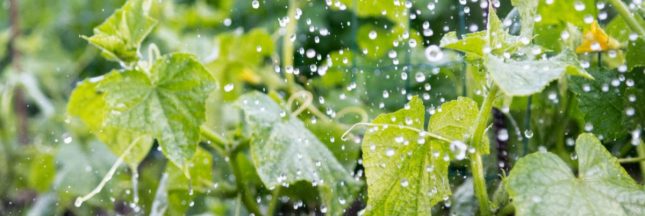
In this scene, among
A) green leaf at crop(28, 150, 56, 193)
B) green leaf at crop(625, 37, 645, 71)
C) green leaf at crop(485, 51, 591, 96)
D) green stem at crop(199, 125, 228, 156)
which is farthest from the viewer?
green leaf at crop(28, 150, 56, 193)

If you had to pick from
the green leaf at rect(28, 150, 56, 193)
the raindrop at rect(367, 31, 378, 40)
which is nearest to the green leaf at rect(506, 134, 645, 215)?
the raindrop at rect(367, 31, 378, 40)

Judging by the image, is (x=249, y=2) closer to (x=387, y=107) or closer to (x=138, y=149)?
(x=387, y=107)

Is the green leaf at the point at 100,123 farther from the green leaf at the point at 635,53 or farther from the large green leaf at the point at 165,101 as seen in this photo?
the green leaf at the point at 635,53

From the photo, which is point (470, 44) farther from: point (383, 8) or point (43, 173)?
point (43, 173)

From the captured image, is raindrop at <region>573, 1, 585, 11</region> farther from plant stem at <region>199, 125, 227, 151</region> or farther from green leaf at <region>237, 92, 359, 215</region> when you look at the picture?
plant stem at <region>199, 125, 227, 151</region>

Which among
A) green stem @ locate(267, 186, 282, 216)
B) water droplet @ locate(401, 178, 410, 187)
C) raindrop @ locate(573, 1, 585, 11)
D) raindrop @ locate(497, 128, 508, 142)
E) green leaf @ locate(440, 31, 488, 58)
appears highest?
green leaf @ locate(440, 31, 488, 58)

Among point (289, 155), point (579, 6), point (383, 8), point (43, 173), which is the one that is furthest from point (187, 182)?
point (43, 173)
